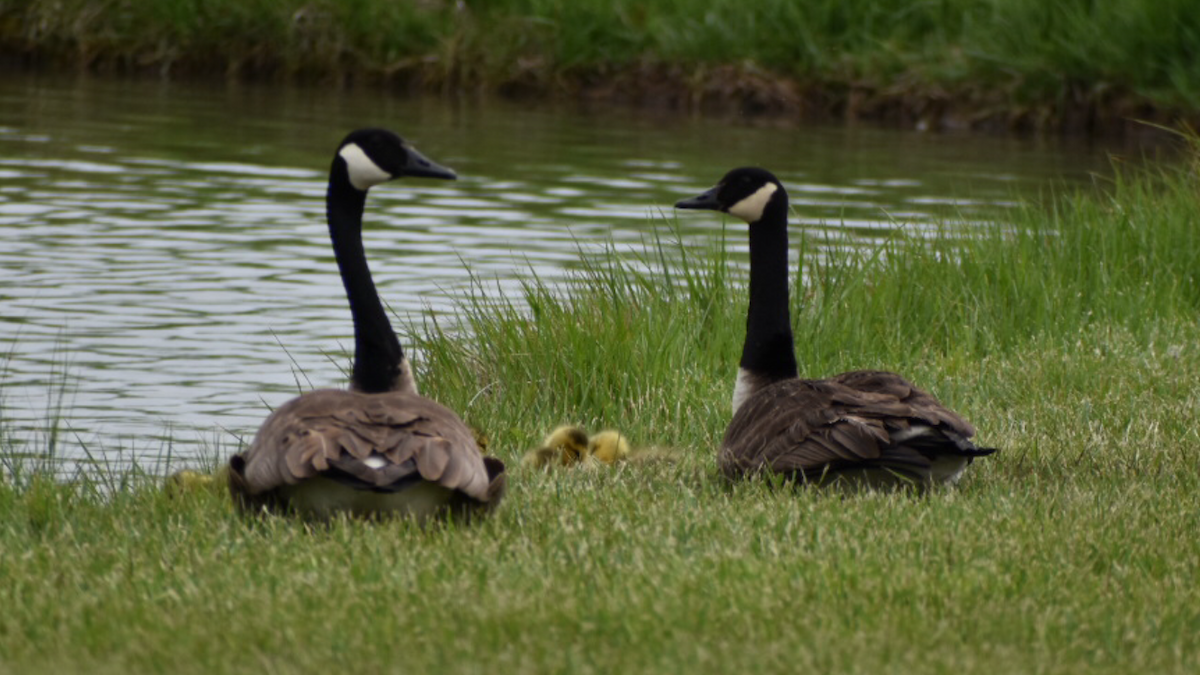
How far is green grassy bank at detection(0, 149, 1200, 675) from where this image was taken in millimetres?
4777

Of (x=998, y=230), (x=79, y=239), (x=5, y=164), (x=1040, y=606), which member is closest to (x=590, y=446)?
(x=1040, y=606)

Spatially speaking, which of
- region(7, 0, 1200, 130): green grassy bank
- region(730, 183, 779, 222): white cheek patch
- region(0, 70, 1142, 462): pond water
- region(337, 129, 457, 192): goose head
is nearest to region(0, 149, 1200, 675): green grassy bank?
region(730, 183, 779, 222): white cheek patch

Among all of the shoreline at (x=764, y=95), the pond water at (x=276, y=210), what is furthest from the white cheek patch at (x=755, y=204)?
the shoreline at (x=764, y=95)

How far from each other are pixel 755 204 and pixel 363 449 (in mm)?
3015

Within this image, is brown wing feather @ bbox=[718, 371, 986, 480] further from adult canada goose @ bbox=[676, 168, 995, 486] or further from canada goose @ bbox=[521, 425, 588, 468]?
canada goose @ bbox=[521, 425, 588, 468]

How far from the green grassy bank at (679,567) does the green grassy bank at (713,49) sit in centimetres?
1648

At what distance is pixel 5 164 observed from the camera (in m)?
Result: 20.0

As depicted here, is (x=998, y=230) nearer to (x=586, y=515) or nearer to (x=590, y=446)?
(x=590, y=446)

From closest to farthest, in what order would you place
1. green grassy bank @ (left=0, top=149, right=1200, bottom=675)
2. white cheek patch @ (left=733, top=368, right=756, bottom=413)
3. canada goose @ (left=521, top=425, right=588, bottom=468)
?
green grassy bank @ (left=0, top=149, right=1200, bottom=675) → canada goose @ (left=521, top=425, right=588, bottom=468) → white cheek patch @ (left=733, top=368, right=756, bottom=413)

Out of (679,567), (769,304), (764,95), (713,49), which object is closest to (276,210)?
(713,49)

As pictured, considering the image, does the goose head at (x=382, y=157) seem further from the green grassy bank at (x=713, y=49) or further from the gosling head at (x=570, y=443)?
the green grassy bank at (x=713, y=49)

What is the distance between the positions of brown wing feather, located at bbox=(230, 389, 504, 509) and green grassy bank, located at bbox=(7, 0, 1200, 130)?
749 inches

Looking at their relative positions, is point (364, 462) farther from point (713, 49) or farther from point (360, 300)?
point (713, 49)

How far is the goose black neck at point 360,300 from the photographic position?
675cm
